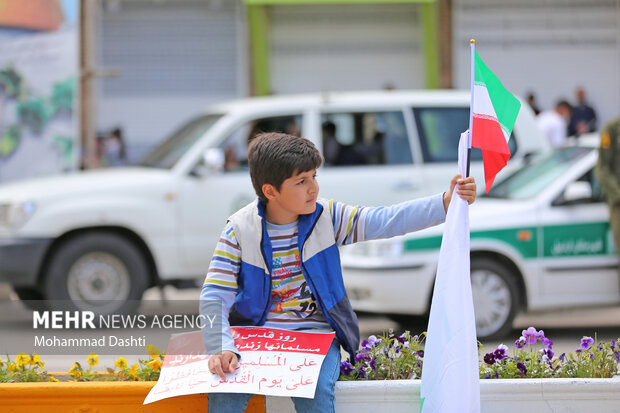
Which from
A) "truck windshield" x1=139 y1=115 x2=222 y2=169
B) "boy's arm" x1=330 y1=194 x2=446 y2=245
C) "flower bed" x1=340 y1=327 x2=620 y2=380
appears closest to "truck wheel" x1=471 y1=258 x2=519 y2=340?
"truck windshield" x1=139 y1=115 x2=222 y2=169

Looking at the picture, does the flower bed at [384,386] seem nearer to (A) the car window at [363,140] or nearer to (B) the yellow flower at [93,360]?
(B) the yellow flower at [93,360]

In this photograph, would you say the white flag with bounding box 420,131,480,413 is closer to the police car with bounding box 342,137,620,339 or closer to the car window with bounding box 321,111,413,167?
the police car with bounding box 342,137,620,339

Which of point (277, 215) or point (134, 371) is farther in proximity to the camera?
point (134, 371)

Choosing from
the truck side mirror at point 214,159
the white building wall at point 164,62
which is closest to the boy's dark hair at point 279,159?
the truck side mirror at point 214,159

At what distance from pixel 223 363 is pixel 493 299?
13.4ft

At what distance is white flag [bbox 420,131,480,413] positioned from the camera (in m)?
3.19

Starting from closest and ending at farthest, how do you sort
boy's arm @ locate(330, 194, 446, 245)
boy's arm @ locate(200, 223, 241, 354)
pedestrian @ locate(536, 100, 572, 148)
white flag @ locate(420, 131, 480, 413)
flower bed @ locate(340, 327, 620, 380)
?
white flag @ locate(420, 131, 480, 413), boy's arm @ locate(200, 223, 241, 354), boy's arm @ locate(330, 194, 446, 245), flower bed @ locate(340, 327, 620, 380), pedestrian @ locate(536, 100, 572, 148)

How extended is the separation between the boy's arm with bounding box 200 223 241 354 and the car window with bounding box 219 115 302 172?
4.72 meters

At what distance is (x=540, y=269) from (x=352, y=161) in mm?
2014

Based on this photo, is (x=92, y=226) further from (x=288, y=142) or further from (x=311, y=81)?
(x=311, y=81)

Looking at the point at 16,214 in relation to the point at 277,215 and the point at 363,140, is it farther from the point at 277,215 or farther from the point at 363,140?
the point at 277,215

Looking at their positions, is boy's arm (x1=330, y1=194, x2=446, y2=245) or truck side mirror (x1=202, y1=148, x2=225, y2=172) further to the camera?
truck side mirror (x1=202, y1=148, x2=225, y2=172)

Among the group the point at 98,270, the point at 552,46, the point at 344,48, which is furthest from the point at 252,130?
the point at 552,46

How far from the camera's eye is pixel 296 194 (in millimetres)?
3371
